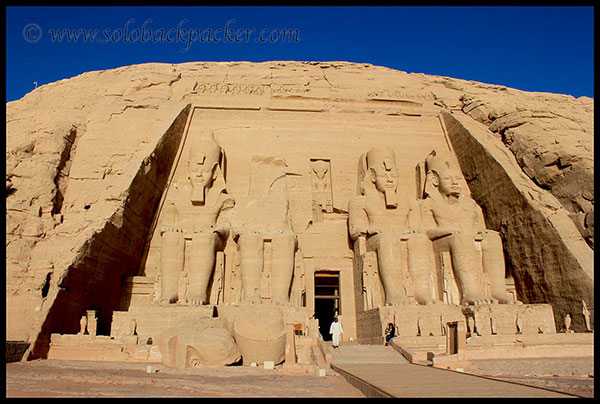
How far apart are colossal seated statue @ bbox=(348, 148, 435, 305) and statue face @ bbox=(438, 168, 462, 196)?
67 centimetres

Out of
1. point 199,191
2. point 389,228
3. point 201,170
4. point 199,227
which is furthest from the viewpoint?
point 389,228

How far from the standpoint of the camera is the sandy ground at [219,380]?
12.8ft

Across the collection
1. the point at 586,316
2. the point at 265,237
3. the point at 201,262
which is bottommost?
the point at 586,316

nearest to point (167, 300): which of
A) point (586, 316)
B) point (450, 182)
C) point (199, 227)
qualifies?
point (199, 227)

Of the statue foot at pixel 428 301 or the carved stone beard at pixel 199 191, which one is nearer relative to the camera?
the statue foot at pixel 428 301

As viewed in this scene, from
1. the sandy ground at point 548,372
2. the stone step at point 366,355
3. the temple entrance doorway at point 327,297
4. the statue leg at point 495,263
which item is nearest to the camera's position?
the sandy ground at point 548,372

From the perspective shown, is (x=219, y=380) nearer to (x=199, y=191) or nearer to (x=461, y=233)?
(x=199, y=191)

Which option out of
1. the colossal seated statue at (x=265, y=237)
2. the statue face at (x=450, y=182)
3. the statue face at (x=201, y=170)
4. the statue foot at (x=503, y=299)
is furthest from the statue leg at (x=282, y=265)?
the statue foot at (x=503, y=299)

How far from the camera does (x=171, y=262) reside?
9234 millimetres

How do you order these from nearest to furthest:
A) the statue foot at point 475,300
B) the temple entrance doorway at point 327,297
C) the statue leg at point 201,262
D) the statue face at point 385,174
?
the statue foot at point 475,300
the statue leg at point 201,262
the statue face at point 385,174
the temple entrance doorway at point 327,297

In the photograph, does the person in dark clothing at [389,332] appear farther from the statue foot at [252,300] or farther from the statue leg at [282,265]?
the statue foot at [252,300]

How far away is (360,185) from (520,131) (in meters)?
3.43

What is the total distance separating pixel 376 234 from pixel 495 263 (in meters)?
2.20

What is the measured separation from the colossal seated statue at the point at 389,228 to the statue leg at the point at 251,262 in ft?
6.45
